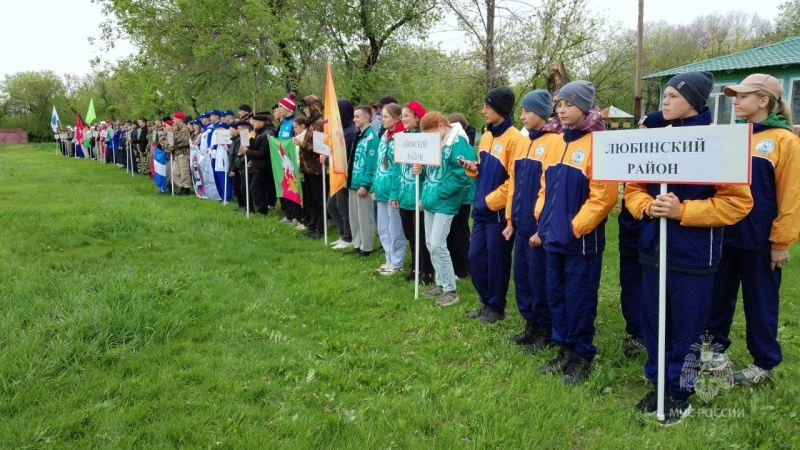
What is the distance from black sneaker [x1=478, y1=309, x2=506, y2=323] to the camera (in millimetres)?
5230

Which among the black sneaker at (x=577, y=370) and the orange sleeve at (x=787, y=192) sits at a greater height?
the orange sleeve at (x=787, y=192)

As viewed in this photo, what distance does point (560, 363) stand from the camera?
13.4ft

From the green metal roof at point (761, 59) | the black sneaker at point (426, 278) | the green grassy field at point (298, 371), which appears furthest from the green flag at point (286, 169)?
the green metal roof at point (761, 59)

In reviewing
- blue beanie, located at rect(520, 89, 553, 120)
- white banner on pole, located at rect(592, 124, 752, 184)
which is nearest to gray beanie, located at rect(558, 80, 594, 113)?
white banner on pole, located at rect(592, 124, 752, 184)

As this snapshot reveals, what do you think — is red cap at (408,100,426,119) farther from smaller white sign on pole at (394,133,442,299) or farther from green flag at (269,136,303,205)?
green flag at (269,136,303,205)

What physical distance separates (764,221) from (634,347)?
1.40 m

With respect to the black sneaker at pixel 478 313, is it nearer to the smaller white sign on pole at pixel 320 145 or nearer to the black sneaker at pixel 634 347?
the black sneaker at pixel 634 347

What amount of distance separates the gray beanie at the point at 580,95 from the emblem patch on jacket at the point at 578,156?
0.29 meters

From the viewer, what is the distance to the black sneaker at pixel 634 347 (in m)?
4.46

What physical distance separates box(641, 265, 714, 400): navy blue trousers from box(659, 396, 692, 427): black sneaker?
0.04 meters

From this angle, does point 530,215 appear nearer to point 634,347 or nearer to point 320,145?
point 634,347

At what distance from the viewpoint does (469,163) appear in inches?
213

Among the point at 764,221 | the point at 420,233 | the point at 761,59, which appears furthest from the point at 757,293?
the point at 761,59

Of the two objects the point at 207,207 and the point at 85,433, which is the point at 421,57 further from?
the point at 85,433
